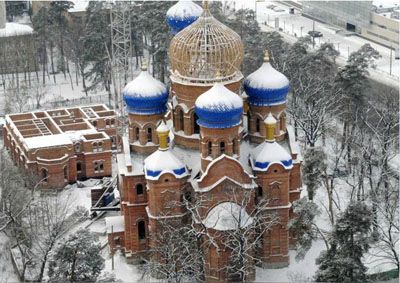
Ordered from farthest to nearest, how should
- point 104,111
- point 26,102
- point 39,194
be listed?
1. point 26,102
2. point 104,111
3. point 39,194

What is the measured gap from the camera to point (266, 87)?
116 feet

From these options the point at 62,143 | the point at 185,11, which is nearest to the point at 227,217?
the point at 185,11

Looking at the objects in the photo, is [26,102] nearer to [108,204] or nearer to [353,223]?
[108,204]

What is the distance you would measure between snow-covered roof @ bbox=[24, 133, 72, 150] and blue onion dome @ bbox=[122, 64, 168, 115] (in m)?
11.2

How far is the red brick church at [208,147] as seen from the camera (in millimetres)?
32906

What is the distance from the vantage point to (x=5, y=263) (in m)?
37.2

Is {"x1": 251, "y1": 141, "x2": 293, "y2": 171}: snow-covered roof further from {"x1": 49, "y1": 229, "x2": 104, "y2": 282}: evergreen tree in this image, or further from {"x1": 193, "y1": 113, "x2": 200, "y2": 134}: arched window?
{"x1": 49, "y1": 229, "x2": 104, "y2": 282}: evergreen tree

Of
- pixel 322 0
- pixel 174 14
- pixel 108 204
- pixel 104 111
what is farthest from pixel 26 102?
pixel 322 0

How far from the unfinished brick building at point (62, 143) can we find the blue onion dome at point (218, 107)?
50.5 ft

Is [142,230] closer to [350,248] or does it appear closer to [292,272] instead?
[292,272]

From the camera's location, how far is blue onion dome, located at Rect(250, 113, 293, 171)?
1341 inches

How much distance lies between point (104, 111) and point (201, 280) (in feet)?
72.6

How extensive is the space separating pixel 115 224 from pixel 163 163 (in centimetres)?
502

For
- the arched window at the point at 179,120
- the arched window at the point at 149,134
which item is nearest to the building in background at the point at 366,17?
the arched window at the point at 179,120
